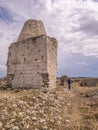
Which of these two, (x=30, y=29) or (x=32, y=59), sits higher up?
(x=30, y=29)

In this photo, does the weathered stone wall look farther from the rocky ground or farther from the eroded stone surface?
A: the rocky ground

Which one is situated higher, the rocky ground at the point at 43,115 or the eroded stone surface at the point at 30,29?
the eroded stone surface at the point at 30,29

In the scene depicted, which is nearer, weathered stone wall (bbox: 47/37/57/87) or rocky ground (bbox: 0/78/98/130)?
rocky ground (bbox: 0/78/98/130)

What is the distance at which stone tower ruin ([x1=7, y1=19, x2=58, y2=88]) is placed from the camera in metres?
18.7

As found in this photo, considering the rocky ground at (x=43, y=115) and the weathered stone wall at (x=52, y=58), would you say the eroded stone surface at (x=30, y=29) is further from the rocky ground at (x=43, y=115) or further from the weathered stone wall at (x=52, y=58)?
the rocky ground at (x=43, y=115)

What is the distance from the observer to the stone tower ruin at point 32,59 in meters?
18.7

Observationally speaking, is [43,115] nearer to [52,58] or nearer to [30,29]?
[52,58]

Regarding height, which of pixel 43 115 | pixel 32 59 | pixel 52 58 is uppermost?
pixel 52 58

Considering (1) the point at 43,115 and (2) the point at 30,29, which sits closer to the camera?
(1) the point at 43,115

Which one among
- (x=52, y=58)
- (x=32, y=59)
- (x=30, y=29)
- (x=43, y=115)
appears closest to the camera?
(x=43, y=115)

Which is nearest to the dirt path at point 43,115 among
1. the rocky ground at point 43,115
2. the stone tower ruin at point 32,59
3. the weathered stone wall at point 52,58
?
the rocky ground at point 43,115

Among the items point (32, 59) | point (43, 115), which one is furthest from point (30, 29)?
point (43, 115)

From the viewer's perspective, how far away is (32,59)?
19.1 meters

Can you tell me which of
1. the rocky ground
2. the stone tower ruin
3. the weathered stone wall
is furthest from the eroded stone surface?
the rocky ground
